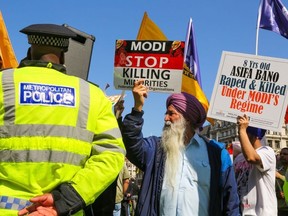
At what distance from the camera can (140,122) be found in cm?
347

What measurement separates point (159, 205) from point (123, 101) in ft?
3.08

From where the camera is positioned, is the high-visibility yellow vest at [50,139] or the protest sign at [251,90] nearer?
the high-visibility yellow vest at [50,139]

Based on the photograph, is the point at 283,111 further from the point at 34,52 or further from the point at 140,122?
the point at 34,52

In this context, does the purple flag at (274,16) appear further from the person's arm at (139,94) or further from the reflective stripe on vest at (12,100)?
the reflective stripe on vest at (12,100)

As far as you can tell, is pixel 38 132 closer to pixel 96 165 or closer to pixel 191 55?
pixel 96 165

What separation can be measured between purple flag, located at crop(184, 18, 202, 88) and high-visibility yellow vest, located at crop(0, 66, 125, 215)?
5986 mm

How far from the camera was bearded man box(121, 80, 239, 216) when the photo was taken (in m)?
3.46

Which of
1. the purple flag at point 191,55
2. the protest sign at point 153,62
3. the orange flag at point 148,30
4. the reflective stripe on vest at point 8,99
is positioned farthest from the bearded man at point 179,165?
the purple flag at point 191,55

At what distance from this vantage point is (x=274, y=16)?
9320mm

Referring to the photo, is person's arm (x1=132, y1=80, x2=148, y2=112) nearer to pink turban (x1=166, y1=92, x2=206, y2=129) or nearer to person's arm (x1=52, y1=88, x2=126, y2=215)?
pink turban (x1=166, y1=92, x2=206, y2=129)

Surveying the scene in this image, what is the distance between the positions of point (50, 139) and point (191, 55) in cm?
662

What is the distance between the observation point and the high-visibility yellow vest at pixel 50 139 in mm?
2197

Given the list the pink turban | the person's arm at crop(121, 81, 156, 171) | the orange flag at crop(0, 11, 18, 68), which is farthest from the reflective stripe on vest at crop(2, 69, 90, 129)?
the orange flag at crop(0, 11, 18, 68)

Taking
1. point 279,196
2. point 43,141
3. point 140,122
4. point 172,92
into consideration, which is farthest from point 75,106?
point 279,196
